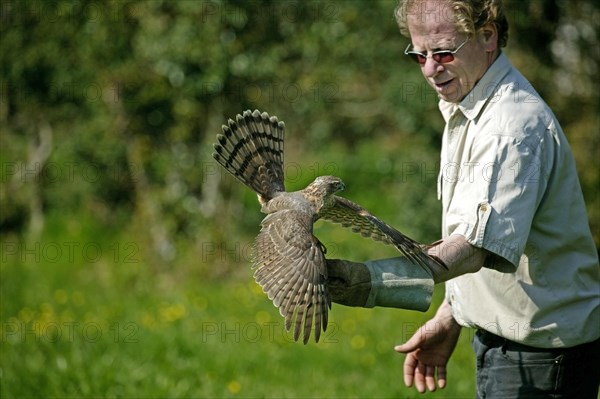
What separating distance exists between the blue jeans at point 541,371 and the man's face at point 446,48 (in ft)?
3.14

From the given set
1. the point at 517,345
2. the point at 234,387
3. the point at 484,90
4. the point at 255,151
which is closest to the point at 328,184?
the point at 255,151

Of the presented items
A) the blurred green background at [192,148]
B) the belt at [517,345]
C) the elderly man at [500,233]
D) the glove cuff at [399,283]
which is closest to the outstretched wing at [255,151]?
the elderly man at [500,233]

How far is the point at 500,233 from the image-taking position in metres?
2.55

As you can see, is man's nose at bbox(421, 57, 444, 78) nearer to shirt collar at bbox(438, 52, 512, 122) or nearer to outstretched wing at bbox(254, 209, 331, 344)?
shirt collar at bbox(438, 52, 512, 122)

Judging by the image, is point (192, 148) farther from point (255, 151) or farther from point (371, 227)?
point (371, 227)

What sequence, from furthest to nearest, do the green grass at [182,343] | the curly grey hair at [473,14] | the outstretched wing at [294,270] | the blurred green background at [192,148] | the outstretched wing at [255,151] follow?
the blurred green background at [192,148] < the green grass at [182,343] < the outstretched wing at [255,151] < the curly grey hair at [473,14] < the outstretched wing at [294,270]

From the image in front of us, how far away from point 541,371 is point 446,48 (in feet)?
3.96

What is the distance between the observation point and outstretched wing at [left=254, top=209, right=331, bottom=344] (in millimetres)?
2525

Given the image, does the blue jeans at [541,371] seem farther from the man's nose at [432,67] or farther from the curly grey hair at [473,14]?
the curly grey hair at [473,14]

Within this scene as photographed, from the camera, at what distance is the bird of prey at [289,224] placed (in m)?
2.55

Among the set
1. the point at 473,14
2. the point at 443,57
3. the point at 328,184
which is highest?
the point at 473,14

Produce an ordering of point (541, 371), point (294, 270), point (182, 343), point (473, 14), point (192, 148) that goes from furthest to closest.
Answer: point (192, 148) → point (182, 343) → point (541, 371) → point (473, 14) → point (294, 270)

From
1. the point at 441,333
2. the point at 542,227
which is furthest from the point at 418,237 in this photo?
the point at 542,227

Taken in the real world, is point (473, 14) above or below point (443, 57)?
above
